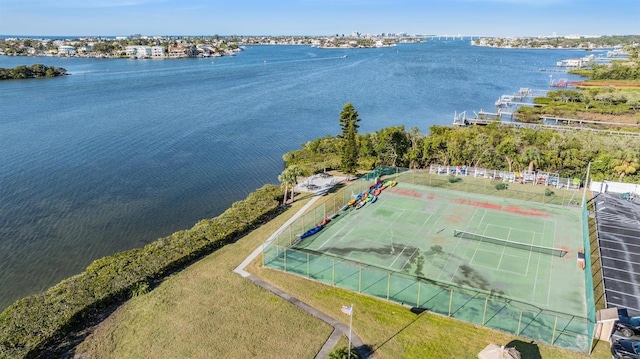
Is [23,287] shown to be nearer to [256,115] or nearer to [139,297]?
[139,297]

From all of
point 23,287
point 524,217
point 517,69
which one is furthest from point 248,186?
point 517,69

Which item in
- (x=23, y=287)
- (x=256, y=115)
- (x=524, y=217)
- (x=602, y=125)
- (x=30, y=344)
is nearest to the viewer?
(x=30, y=344)

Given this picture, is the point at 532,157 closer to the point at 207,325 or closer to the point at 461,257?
the point at 461,257

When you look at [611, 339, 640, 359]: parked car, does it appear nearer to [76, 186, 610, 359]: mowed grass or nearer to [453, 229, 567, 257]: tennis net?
[76, 186, 610, 359]: mowed grass

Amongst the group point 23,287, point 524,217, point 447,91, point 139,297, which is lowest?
point 23,287

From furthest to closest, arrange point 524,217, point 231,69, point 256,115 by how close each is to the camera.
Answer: point 231,69 → point 256,115 → point 524,217

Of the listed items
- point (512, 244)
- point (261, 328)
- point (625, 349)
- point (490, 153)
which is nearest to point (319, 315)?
point (261, 328)

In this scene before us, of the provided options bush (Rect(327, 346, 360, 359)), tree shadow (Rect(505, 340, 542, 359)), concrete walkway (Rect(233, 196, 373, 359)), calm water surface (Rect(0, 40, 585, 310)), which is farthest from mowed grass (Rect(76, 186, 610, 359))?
calm water surface (Rect(0, 40, 585, 310))

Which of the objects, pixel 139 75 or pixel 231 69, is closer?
pixel 139 75
